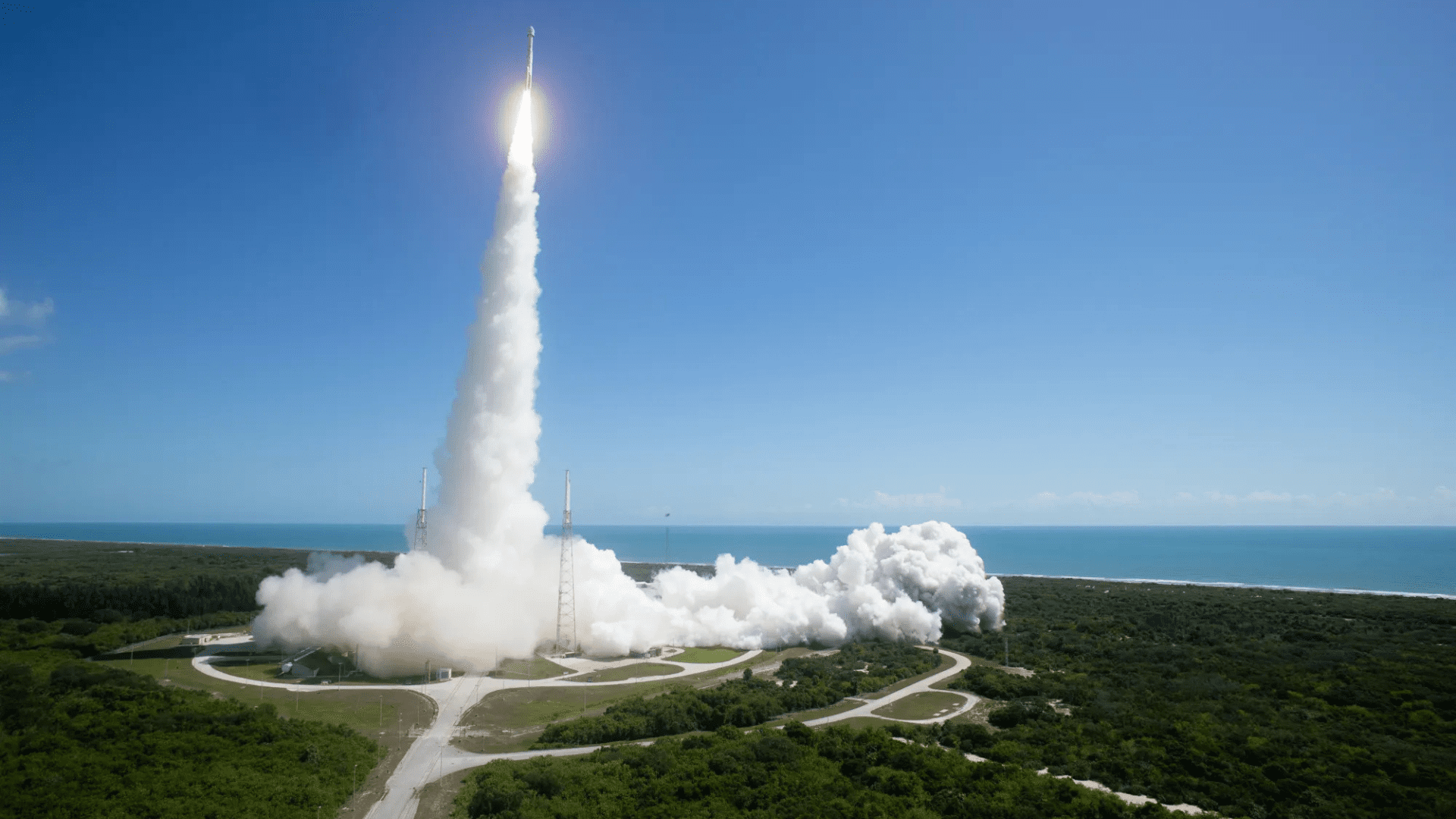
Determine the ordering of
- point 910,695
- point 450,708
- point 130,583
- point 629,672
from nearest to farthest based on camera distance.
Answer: point 450,708 < point 910,695 < point 629,672 < point 130,583

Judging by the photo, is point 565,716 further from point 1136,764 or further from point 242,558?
point 242,558

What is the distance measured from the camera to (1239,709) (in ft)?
116

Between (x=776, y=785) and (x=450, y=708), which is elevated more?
(x=776, y=785)

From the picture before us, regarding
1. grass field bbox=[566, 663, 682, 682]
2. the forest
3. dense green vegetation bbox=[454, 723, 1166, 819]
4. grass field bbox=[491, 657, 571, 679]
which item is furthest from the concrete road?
the forest

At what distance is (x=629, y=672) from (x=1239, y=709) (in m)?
33.5

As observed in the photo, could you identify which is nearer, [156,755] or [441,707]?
[156,755]

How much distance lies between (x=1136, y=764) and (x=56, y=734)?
142 feet

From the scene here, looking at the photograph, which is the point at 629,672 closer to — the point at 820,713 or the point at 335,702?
the point at 820,713

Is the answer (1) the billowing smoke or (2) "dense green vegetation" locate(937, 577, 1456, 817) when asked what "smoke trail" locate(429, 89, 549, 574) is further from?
(2) "dense green vegetation" locate(937, 577, 1456, 817)

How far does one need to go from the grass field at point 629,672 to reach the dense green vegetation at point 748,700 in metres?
5.37

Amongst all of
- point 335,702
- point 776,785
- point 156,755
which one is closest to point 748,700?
point 776,785

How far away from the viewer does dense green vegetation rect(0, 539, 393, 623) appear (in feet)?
217

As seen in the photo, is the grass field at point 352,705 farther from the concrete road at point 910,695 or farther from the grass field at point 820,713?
the concrete road at point 910,695

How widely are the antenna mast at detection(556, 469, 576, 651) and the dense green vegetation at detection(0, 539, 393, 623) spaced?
41.0 meters
